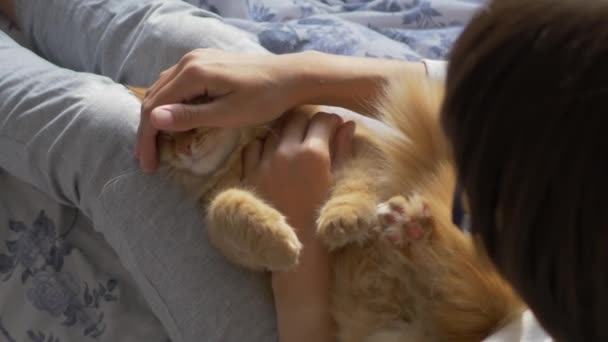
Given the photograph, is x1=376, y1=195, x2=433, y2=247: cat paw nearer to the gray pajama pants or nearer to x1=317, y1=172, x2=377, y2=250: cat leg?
x1=317, y1=172, x2=377, y2=250: cat leg

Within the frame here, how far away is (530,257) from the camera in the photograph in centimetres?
40

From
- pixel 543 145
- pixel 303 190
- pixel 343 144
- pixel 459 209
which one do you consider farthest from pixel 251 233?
pixel 543 145

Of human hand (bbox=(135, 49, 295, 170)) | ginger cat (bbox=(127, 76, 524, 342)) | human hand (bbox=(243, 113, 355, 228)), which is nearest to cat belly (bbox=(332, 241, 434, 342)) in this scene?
ginger cat (bbox=(127, 76, 524, 342))

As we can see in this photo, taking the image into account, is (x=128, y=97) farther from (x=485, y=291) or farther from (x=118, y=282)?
(x=485, y=291)

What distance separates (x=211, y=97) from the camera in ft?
3.00

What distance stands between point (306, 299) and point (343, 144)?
270 millimetres

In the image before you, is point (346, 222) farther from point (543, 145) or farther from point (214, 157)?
point (543, 145)

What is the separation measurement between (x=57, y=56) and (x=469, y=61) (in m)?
1.15

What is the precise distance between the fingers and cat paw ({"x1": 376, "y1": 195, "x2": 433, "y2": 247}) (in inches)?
6.6

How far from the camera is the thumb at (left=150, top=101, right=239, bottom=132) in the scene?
864mm

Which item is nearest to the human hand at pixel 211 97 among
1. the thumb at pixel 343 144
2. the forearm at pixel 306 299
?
the thumb at pixel 343 144

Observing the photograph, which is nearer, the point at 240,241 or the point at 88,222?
the point at 240,241

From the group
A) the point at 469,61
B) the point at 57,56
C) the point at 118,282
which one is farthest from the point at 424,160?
the point at 57,56

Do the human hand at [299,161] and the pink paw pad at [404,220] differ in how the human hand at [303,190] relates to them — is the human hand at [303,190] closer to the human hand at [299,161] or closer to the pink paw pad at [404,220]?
the human hand at [299,161]
